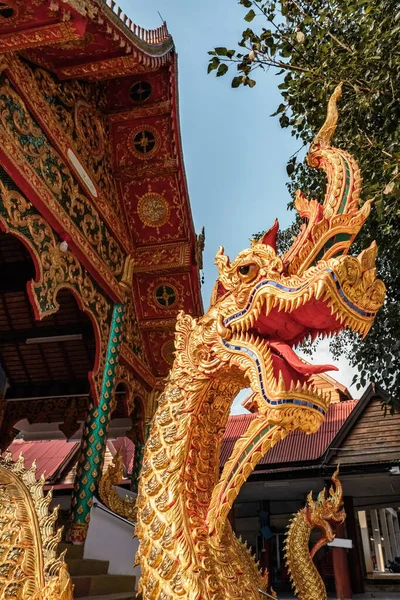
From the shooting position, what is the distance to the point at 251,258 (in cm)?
177

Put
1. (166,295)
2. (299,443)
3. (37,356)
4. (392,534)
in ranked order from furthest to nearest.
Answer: (392,534) → (299,443) → (37,356) → (166,295)

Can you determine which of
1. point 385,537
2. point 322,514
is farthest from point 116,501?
point 385,537

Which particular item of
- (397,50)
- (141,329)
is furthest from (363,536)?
(397,50)

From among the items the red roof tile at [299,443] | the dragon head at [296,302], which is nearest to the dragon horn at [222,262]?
the dragon head at [296,302]

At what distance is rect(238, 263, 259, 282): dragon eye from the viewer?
175cm

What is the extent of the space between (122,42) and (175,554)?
401 centimetres

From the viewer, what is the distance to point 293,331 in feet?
5.58

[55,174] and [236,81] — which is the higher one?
[236,81]

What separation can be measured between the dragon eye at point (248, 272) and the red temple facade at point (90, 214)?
2.11 m

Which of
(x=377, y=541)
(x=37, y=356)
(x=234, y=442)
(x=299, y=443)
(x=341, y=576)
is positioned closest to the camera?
(x=37, y=356)

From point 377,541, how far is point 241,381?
14572 millimetres

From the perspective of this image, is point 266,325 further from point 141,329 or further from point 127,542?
point 141,329

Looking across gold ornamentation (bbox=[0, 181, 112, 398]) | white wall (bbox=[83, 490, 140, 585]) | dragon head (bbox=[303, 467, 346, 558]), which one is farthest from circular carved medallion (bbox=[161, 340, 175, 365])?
dragon head (bbox=[303, 467, 346, 558])

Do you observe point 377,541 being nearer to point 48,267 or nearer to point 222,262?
point 48,267
